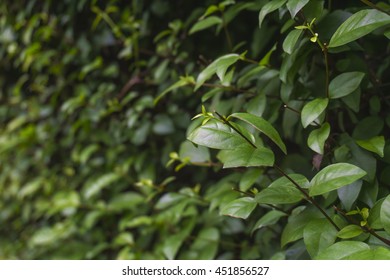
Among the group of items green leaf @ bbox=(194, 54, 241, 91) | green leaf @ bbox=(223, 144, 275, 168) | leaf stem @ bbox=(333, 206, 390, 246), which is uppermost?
green leaf @ bbox=(194, 54, 241, 91)

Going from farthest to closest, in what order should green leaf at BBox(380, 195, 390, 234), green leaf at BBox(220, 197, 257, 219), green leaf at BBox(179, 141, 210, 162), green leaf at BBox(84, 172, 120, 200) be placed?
1. green leaf at BBox(84, 172, 120, 200)
2. green leaf at BBox(179, 141, 210, 162)
3. green leaf at BBox(220, 197, 257, 219)
4. green leaf at BBox(380, 195, 390, 234)

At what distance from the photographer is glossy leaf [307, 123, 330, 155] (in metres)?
0.72

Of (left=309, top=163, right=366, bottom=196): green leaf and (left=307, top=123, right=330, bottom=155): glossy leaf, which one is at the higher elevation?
(left=307, top=123, right=330, bottom=155): glossy leaf

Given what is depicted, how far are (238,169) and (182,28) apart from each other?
1.54 feet

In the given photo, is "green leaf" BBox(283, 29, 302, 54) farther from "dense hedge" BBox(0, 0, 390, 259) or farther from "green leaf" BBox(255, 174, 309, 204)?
"green leaf" BBox(255, 174, 309, 204)

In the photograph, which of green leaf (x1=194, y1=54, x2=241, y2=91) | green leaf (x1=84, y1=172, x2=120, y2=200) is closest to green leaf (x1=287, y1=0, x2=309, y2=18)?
green leaf (x1=194, y1=54, x2=241, y2=91)

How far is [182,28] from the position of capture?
4.05 ft

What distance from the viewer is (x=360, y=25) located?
687mm

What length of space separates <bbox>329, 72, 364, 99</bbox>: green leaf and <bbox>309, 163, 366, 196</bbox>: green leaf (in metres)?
0.16

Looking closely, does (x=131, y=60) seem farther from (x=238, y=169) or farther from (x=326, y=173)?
(x=326, y=173)

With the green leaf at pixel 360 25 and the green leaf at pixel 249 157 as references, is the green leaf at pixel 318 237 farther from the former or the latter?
the green leaf at pixel 360 25
